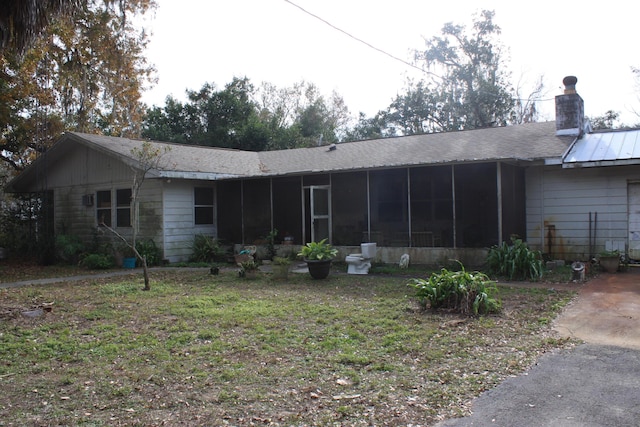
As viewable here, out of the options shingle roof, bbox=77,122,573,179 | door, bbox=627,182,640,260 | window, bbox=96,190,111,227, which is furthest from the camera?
window, bbox=96,190,111,227

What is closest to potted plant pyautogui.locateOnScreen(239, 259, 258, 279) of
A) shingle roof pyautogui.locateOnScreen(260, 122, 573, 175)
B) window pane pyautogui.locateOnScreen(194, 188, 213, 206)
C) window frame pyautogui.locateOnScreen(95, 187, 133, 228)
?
shingle roof pyautogui.locateOnScreen(260, 122, 573, 175)

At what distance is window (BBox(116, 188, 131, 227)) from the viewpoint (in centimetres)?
1533

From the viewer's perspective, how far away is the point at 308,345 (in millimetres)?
5496

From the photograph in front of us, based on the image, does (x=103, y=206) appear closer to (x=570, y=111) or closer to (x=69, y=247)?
(x=69, y=247)

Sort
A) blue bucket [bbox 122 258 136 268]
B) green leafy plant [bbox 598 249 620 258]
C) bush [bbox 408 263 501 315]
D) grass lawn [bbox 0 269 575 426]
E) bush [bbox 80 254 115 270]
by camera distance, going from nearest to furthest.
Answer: grass lawn [bbox 0 269 575 426]
bush [bbox 408 263 501 315]
green leafy plant [bbox 598 249 620 258]
bush [bbox 80 254 115 270]
blue bucket [bbox 122 258 136 268]

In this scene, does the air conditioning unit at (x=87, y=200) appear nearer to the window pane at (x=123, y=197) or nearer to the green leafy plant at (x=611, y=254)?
the window pane at (x=123, y=197)

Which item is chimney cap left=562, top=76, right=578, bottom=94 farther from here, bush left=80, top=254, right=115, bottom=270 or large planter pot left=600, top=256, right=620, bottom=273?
bush left=80, top=254, right=115, bottom=270

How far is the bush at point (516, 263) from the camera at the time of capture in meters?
9.95

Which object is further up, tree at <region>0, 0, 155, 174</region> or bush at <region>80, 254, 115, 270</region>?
tree at <region>0, 0, 155, 174</region>

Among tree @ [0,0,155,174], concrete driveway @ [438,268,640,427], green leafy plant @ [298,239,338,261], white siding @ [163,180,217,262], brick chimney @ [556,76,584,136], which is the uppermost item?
tree @ [0,0,155,174]

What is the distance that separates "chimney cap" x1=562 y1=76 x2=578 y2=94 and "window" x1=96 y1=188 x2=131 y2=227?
1317cm

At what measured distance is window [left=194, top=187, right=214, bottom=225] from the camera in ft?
50.4

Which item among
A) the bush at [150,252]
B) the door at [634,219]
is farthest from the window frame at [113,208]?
the door at [634,219]

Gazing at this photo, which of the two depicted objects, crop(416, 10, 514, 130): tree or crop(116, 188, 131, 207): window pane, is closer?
crop(116, 188, 131, 207): window pane
